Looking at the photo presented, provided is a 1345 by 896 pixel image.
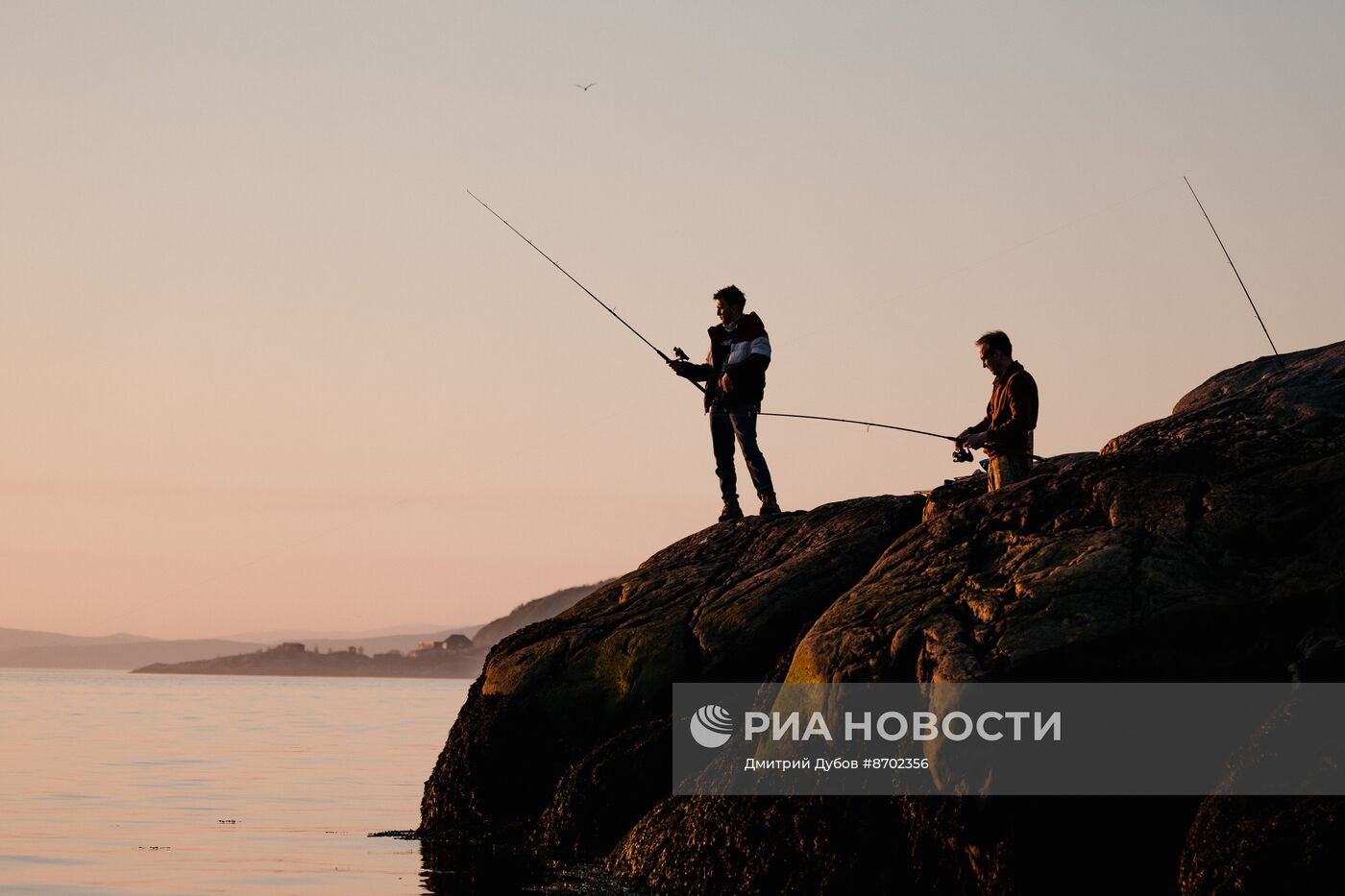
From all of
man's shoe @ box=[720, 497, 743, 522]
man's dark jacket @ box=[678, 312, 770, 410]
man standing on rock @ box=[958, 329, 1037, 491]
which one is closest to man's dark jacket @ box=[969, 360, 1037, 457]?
man standing on rock @ box=[958, 329, 1037, 491]

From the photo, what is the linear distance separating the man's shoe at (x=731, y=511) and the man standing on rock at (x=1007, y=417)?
3.59 metres

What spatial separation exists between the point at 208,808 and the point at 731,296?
26.8 feet

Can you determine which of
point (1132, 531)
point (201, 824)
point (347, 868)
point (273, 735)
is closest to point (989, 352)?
point (1132, 531)

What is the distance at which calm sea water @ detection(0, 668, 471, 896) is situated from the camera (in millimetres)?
11797

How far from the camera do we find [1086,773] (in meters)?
9.28

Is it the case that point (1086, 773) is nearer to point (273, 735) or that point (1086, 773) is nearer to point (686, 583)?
point (686, 583)

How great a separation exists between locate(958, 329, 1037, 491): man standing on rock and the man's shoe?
3.59 meters

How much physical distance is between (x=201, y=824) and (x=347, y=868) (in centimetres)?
381

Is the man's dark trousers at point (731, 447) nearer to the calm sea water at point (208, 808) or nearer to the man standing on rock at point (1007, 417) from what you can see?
the man standing on rock at point (1007, 417)

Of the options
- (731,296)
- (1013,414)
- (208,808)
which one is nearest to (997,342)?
(1013,414)

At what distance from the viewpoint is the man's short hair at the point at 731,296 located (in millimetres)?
15031

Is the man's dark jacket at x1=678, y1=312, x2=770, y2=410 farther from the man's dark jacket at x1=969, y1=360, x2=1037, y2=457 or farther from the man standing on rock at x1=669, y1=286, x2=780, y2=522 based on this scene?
the man's dark jacket at x1=969, y1=360, x2=1037, y2=457

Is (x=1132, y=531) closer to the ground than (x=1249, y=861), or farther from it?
farther from it

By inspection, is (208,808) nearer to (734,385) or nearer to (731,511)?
(731,511)
